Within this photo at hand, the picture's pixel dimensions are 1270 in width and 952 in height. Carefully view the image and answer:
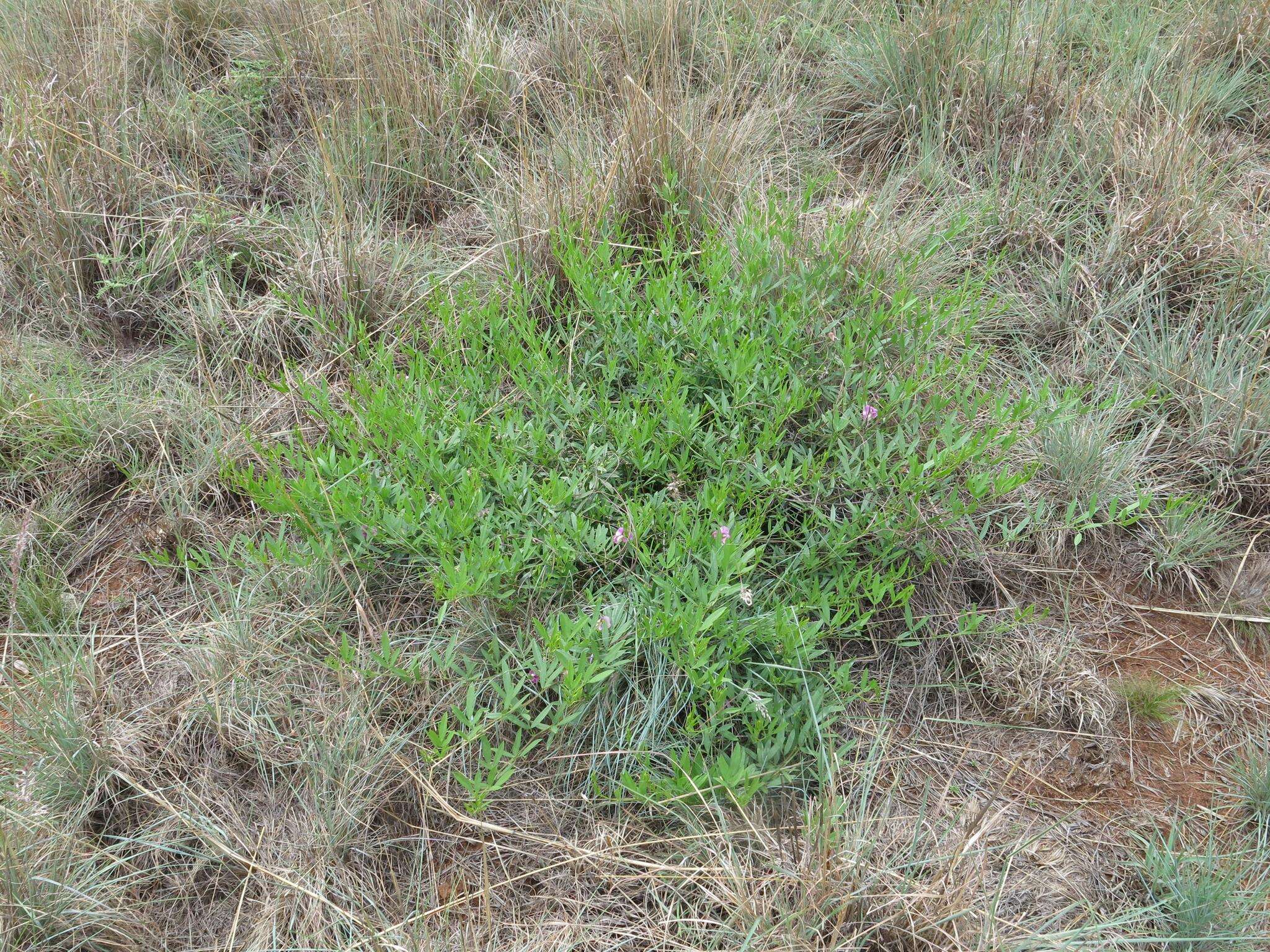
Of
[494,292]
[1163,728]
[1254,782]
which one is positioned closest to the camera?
[1254,782]

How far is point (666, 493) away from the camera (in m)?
2.52

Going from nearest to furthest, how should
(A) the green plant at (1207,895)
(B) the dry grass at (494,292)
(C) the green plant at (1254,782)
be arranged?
(A) the green plant at (1207,895), (B) the dry grass at (494,292), (C) the green plant at (1254,782)

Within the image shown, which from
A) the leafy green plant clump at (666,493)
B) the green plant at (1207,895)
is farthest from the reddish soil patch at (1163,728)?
the leafy green plant clump at (666,493)

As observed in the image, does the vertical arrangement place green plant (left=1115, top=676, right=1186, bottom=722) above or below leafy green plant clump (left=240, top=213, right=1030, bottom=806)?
below

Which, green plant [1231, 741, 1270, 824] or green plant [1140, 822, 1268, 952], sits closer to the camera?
green plant [1140, 822, 1268, 952]

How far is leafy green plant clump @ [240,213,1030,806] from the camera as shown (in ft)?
7.16

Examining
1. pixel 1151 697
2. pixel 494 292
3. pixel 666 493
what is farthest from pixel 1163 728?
pixel 494 292

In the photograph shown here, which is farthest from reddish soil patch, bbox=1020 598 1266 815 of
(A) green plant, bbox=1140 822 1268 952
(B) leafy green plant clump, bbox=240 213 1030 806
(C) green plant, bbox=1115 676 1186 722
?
(B) leafy green plant clump, bbox=240 213 1030 806

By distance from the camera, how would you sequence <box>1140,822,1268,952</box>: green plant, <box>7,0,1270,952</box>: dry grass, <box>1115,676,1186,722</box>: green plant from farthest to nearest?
<box>1115,676,1186,722</box>: green plant < <box>7,0,1270,952</box>: dry grass < <box>1140,822,1268,952</box>: green plant

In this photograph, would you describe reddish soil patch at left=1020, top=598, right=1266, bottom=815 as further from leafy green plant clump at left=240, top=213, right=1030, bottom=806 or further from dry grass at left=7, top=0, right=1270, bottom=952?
leafy green plant clump at left=240, top=213, right=1030, bottom=806

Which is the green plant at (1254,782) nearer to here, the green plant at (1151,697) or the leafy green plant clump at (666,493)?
the green plant at (1151,697)

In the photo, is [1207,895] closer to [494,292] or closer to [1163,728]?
[1163,728]

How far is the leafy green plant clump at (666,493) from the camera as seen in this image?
2.18 metres

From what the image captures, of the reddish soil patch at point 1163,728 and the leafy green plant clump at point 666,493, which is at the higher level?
the leafy green plant clump at point 666,493
